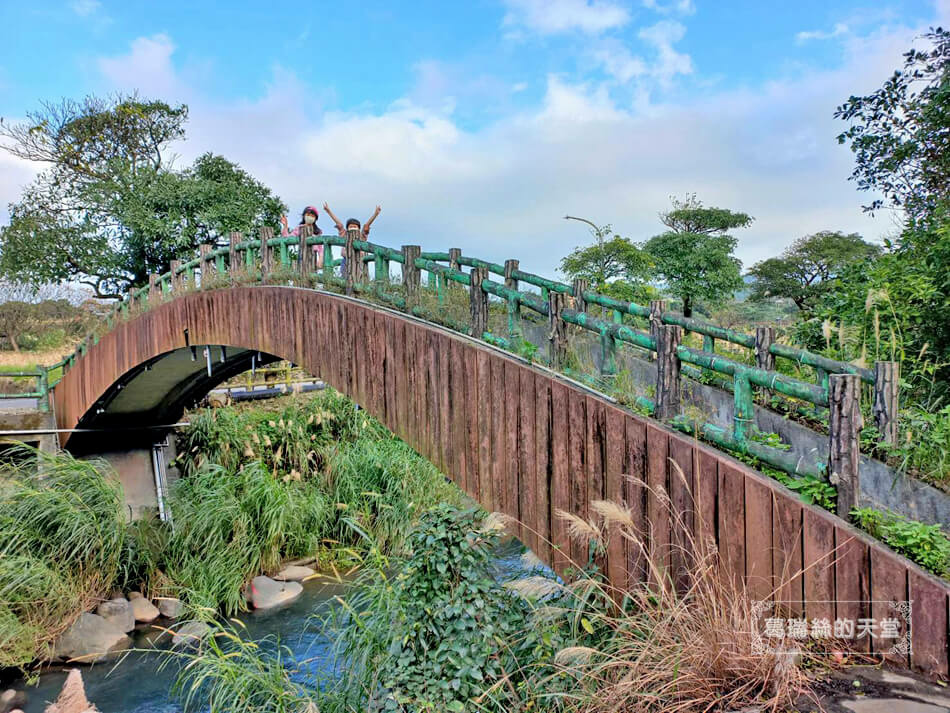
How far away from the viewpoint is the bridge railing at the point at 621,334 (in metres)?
3.37

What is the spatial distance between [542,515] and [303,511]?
745 cm

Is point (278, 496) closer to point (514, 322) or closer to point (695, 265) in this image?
point (514, 322)

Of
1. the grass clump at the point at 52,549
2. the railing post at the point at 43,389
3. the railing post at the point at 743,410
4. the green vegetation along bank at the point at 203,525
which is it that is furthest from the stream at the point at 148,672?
the railing post at the point at 43,389

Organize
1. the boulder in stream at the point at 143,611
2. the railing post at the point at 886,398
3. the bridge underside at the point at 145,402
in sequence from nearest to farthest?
the railing post at the point at 886,398, the boulder in stream at the point at 143,611, the bridge underside at the point at 145,402

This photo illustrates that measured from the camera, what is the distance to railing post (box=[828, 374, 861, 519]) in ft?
10.4

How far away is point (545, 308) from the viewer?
527 centimetres

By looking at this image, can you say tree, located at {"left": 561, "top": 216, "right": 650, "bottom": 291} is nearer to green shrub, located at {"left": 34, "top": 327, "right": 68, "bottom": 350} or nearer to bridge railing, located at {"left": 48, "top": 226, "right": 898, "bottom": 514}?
bridge railing, located at {"left": 48, "top": 226, "right": 898, "bottom": 514}

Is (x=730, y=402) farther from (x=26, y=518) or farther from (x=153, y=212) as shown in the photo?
(x=153, y=212)

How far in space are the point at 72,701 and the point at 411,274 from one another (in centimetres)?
563

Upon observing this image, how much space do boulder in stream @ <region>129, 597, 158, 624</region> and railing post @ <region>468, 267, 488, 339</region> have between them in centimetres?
709

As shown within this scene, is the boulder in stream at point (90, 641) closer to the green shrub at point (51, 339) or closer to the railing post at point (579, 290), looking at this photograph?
the railing post at point (579, 290)

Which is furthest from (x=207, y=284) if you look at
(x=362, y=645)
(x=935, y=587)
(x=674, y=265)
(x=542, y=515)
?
(x=674, y=265)

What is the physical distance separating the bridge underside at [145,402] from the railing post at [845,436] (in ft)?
36.5

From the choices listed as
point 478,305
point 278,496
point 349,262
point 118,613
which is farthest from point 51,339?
point 478,305
